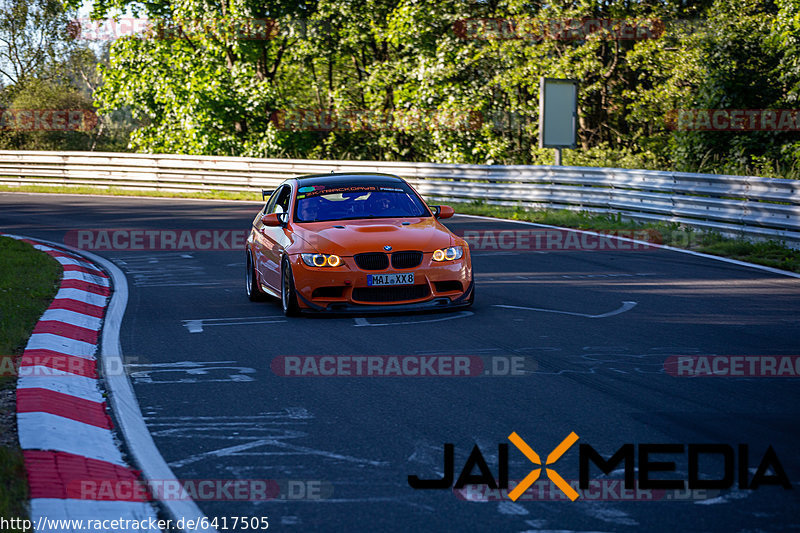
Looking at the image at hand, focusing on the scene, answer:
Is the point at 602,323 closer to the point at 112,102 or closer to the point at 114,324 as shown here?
the point at 114,324

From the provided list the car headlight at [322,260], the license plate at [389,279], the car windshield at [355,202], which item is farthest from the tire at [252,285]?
the license plate at [389,279]

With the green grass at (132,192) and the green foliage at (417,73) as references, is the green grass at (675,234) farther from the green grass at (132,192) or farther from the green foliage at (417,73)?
the green grass at (132,192)

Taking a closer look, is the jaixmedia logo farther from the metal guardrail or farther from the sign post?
the sign post

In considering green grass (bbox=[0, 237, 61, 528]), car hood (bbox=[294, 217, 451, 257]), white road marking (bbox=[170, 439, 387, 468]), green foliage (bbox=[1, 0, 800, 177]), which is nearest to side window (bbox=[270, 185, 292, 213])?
car hood (bbox=[294, 217, 451, 257])

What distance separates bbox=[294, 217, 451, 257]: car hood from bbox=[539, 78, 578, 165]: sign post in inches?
568

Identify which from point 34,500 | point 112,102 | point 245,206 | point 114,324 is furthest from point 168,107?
point 34,500

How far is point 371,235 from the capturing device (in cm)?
1027

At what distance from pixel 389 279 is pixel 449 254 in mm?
710

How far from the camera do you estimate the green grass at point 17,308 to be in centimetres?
451

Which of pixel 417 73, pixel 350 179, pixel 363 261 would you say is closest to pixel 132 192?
pixel 417 73

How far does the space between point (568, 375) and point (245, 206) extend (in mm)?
20185

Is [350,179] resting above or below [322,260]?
above

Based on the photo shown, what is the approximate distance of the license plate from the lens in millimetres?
9852

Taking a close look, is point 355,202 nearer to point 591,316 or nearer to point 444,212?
point 444,212
